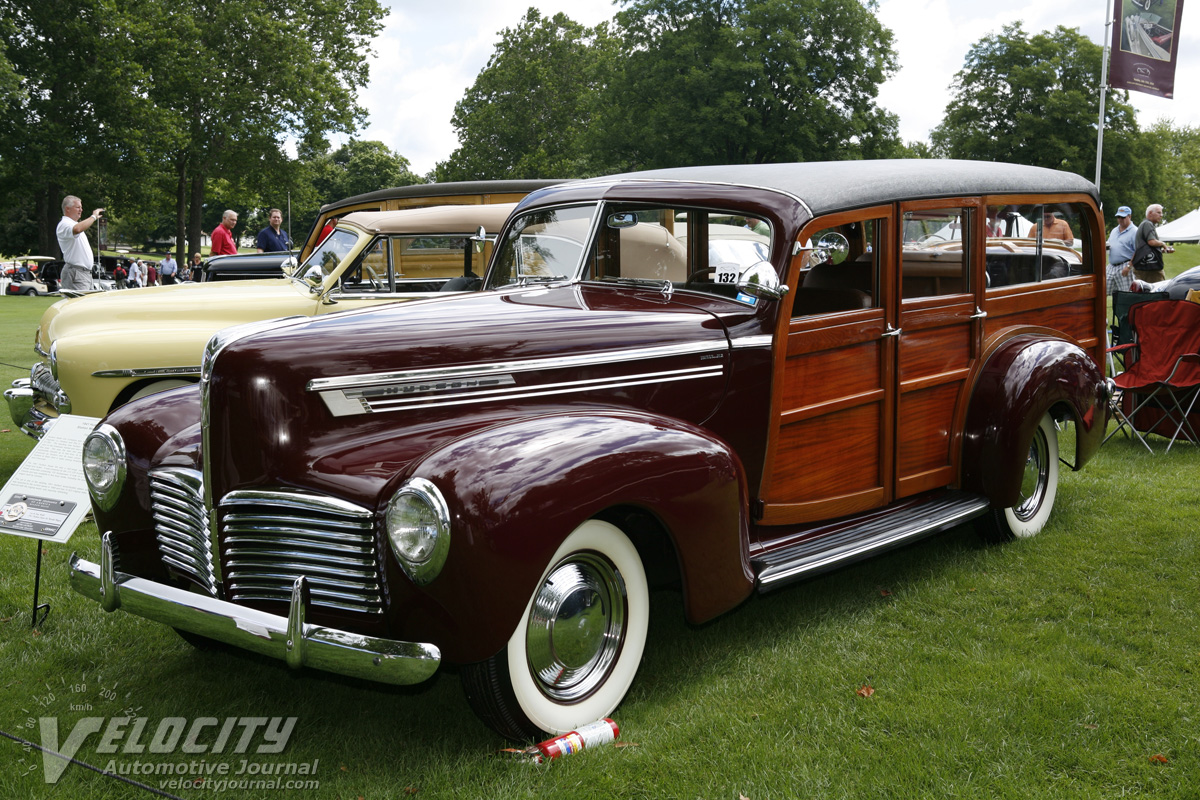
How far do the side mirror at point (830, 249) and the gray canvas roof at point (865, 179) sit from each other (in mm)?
149

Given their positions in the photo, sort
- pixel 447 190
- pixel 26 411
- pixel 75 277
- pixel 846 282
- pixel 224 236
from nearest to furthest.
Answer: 1. pixel 846 282
2. pixel 26 411
3. pixel 447 190
4. pixel 75 277
5. pixel 224 236

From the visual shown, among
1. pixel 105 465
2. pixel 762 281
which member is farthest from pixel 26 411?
pixel 762 281

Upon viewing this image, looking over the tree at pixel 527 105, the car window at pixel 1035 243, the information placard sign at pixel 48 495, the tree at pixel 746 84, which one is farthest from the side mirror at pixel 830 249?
the tree at pixel 527 105

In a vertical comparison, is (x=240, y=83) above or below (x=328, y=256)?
above

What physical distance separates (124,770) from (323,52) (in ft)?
113

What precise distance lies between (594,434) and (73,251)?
9867mm

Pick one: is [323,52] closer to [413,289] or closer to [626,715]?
[413,289]

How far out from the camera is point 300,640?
2711 millimetres

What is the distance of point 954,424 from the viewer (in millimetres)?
4859

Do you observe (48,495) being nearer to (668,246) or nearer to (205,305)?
(668,246)

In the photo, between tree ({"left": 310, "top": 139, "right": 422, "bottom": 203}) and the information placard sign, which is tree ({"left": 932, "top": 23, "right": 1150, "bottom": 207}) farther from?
tree ({"left": 310, "top": 139, "right": 422, "bottom": 203})

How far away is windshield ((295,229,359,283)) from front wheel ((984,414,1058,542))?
504cm

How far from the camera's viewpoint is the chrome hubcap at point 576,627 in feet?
10.1

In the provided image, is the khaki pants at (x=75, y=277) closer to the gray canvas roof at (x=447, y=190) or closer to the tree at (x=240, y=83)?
the gray canvas roof at (x=447, y=190)
